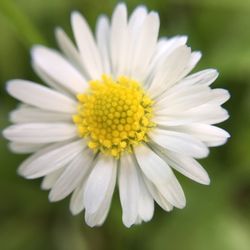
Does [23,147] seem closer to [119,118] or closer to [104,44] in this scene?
[119,118]

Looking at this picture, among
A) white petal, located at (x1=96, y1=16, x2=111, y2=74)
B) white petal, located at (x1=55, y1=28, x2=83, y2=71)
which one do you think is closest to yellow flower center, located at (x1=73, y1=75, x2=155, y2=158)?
white petal, located at (x1=96, y1=16, x2=111, y2=74)

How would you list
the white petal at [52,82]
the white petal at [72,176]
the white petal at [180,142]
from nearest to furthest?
the white petal at [180,142]
the white petal at [72,176]
the white petal at [52,82]

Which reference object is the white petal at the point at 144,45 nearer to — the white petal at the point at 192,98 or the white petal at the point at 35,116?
the white petal at the point at 192,98

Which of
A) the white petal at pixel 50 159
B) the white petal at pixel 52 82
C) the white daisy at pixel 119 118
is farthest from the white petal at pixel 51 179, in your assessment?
the white petal at pixel 52 82

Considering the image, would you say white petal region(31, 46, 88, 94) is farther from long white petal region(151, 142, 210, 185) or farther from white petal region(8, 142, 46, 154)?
long white petal region(151, 142, 210, 185)

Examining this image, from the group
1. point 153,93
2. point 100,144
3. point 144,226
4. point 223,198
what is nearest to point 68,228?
point 144,226

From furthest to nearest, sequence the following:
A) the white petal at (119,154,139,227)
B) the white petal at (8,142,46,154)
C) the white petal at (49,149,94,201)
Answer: the white petal at (8,142,46,154), the white petal at (49,149,94,201), the white petal at (119,154,139,227)
